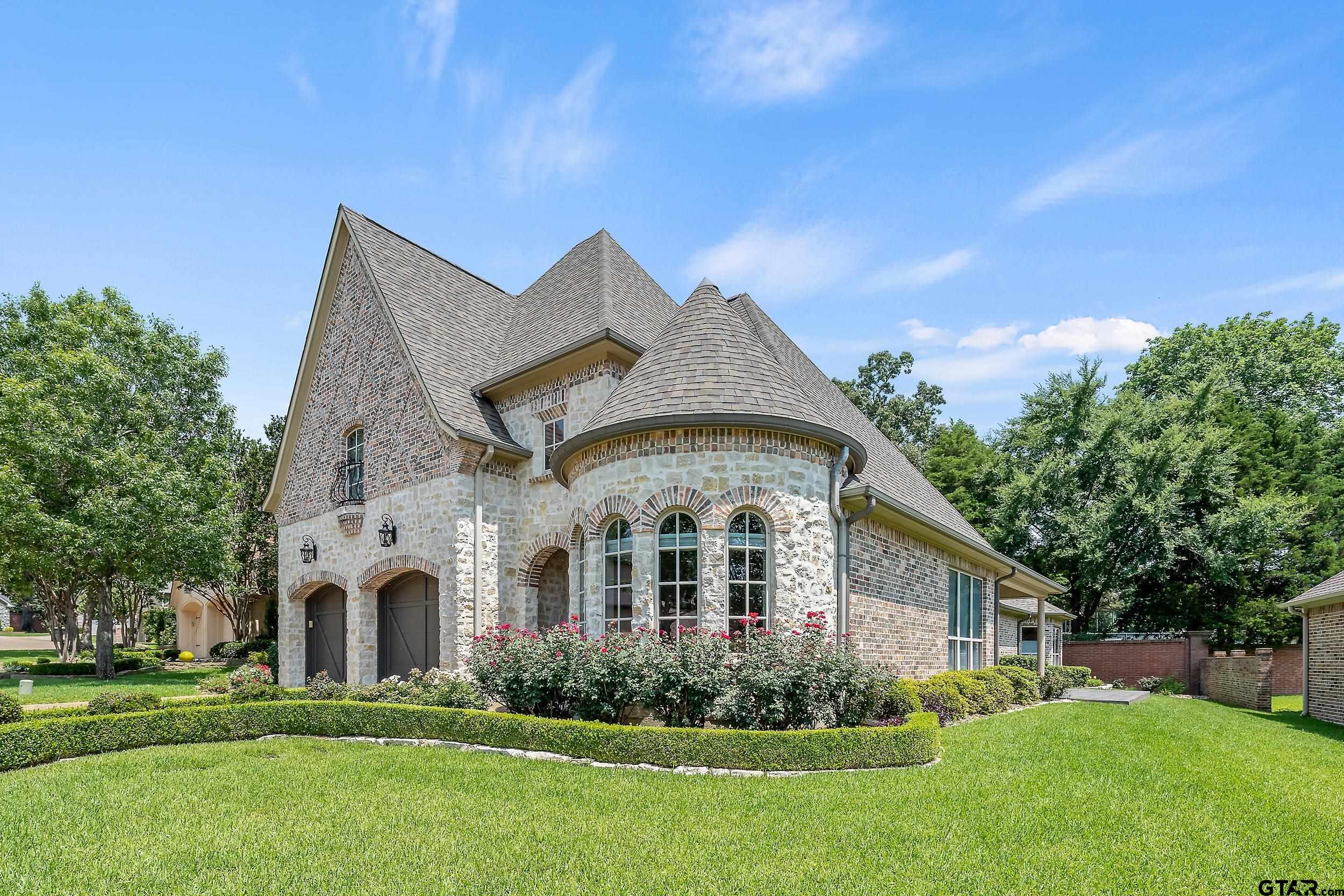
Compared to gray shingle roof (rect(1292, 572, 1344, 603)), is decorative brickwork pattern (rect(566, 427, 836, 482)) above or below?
above

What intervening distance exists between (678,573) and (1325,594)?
45.7 feet

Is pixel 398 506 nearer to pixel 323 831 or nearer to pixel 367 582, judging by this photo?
pixel 367 582

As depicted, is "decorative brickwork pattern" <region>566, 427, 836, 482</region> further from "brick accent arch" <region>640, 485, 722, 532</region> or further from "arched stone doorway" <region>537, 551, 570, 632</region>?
"arched stone doorway" <region>537, 551, 570, 632</region>

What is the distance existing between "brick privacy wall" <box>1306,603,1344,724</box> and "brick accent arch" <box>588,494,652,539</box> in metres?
15.5

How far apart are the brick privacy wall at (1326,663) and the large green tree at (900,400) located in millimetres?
28900

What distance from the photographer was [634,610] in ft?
35.0

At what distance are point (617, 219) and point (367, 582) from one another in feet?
33.0

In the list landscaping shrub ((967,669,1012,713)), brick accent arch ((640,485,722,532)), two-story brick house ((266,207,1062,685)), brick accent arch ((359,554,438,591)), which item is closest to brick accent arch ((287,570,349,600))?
two-story brick house ((266,207,1062,685))

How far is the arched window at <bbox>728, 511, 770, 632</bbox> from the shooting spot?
1048 centimetres

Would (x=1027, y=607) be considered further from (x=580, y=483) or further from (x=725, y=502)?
(x=580, y=483)

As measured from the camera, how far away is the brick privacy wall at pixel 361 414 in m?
15.3

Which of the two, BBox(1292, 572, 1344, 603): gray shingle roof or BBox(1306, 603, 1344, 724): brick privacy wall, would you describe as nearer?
BBox(1292, 572, 1344, 603): gray shingle roof

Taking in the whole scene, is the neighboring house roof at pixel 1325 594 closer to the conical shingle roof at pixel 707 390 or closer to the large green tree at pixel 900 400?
the conical shingle roof at pixel 707 390

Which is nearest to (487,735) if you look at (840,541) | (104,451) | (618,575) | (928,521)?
(618,575)
